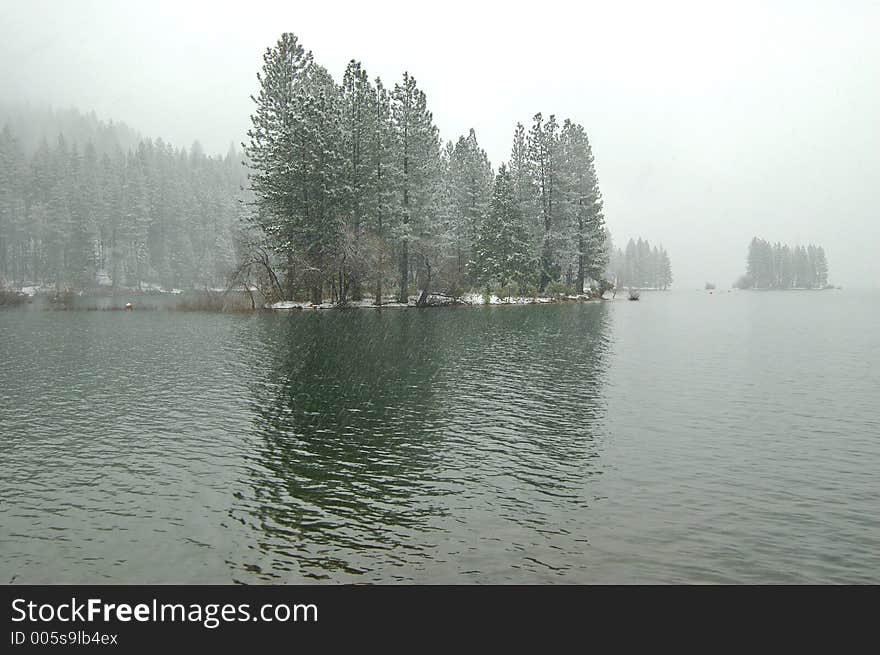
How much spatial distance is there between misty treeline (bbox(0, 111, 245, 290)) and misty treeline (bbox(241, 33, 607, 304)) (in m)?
46.8

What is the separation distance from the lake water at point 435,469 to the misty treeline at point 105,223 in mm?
86966

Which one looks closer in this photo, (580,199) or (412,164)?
(412,164)

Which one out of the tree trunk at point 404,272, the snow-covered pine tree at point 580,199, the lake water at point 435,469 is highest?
the snow-covered pine tree at point 580,199

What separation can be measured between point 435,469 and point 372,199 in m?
54.4

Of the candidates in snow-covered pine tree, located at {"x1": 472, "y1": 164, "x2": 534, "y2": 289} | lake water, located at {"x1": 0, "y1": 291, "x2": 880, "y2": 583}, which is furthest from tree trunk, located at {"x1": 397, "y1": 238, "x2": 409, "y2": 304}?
lake water, located at {"x1": 0, "y1": 291, "x2": 880, "y2": 583}

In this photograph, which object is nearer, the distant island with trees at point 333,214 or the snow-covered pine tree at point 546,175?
the distant island with trees at point 333,214

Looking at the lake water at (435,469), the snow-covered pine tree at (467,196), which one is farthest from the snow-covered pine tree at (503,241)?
the lake water at (435,469)

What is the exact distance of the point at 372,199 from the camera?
6400cm

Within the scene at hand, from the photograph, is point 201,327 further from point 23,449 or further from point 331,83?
point 331,83

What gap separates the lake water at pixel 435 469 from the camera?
9.09 meters

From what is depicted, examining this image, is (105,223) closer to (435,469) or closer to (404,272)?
(404,272)

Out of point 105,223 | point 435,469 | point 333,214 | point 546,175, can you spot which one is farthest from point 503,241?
point 105,223

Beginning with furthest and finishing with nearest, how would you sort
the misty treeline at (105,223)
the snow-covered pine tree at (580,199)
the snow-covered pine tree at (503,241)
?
the misty treeline at (105,223) → the snow-covered pine tree at (580,199) → the snow-covered pine tree at (503,241)

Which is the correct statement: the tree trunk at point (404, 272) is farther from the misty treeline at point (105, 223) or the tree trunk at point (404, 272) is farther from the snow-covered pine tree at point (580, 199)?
the misty treeline at point (105, 223)
